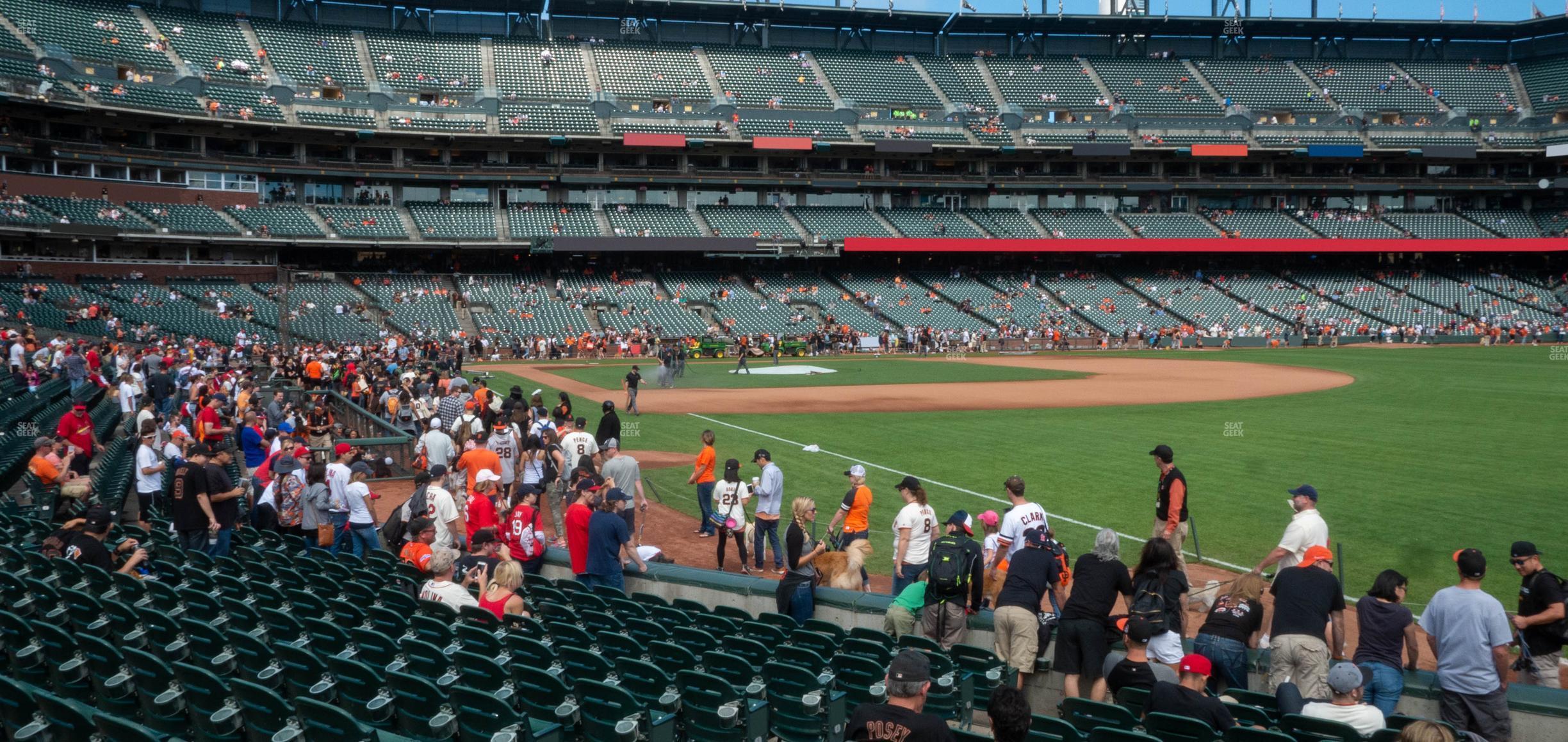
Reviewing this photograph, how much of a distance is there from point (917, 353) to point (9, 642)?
5348 centimetres

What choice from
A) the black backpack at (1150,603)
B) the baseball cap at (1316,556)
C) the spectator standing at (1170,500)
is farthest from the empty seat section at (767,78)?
the black backpack at (1150,603)

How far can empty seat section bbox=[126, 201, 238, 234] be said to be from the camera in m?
54.1

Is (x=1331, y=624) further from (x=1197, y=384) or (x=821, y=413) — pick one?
(x=1197, y=384)

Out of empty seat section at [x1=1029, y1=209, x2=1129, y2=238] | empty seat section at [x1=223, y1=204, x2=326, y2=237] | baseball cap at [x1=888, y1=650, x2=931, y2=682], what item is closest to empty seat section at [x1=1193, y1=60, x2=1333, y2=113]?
empty seat section at [x1=1029, y1=209, x2=1129, y2=238]

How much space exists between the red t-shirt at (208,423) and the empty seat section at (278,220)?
146 feet

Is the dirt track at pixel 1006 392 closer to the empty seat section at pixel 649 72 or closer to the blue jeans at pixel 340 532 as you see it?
the blue jeans at pixel 340 532

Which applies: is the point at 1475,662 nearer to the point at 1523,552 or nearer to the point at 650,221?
the point at 1523,552

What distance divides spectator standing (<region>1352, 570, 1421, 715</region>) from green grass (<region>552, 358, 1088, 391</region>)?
106ft

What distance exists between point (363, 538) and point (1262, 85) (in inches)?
3183

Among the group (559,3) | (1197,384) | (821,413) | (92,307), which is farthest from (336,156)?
(1197,384)

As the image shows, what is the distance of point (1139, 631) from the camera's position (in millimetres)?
6953

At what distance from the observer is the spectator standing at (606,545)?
409 inches

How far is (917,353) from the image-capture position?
2329 inches

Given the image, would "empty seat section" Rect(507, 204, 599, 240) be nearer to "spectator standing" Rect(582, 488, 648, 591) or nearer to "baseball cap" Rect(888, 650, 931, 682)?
"spectator standing" Rect(582, 488, 648, 591)
